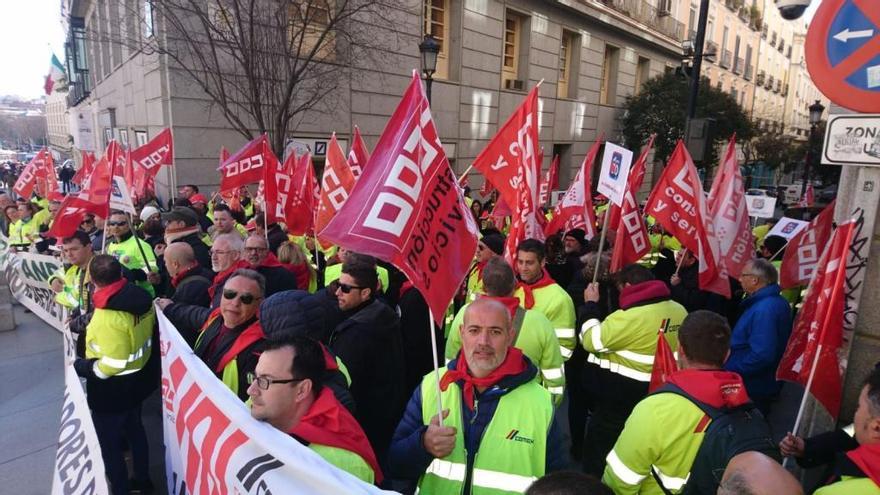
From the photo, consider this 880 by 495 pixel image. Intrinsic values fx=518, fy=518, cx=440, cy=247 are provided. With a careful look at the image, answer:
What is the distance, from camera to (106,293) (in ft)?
10.9

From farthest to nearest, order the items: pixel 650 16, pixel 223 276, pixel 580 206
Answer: pixel 650 16 < pixel 580 206 < pixel 223 276

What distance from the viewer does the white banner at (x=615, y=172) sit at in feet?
16.0

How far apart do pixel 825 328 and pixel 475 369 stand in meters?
1.92

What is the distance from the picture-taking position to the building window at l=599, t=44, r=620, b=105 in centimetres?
2541

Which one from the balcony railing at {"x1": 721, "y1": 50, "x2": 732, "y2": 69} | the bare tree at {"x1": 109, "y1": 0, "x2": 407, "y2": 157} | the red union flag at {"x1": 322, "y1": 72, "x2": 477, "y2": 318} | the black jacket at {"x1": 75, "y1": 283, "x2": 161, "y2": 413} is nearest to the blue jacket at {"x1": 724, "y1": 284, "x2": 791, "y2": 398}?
the red union flag at {"x1": 322, "y1": 72, "x2": 477, "y2": 318}

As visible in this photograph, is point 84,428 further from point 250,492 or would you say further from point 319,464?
point 319,464

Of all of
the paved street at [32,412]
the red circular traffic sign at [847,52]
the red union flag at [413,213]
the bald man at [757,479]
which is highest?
the red circular traffic sign at [847,52]

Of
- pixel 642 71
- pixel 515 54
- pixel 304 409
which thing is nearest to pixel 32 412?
pixel 304 409

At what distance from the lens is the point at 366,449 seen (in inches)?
78.9

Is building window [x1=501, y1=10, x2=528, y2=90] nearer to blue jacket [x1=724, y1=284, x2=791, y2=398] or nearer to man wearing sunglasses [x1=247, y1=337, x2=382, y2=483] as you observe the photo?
blue jacket [x1=724, y1=284, x2=791, y2=398]

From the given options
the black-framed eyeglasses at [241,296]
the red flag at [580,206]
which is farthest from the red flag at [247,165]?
the black-framed eyeglasses at [241,296]

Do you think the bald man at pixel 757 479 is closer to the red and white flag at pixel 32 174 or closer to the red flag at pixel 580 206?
the red flag at pixel 580 206

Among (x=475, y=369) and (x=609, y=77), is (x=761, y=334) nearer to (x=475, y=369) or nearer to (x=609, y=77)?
(x=475, y=369)

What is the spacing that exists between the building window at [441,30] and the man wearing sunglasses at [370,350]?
14509 mm
